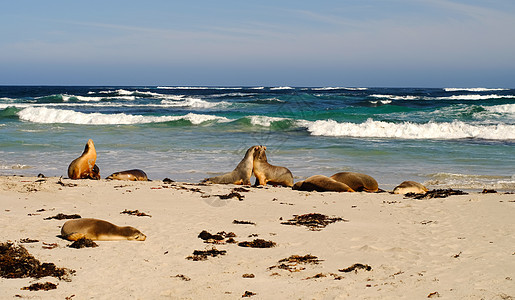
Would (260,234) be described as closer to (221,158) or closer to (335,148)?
(221,158)

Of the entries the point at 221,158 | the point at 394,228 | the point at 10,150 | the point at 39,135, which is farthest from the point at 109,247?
the point at 39,135

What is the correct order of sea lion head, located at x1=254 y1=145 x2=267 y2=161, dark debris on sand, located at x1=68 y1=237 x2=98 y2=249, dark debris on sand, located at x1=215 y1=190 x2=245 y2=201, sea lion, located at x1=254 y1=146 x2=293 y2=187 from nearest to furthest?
dark debris on sand, located at x1=68 y1=237 x2=98 y2=249 → dark debris on sand, located at x1=215 y1=190 x2=245 y2=201 → sea lion, located at x1=254 y1=146 x2=293 y2=187 → sea lion head, located at x1=254 y1=145 x2=267 y2=161

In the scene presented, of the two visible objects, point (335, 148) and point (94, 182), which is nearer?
point (94, 182)

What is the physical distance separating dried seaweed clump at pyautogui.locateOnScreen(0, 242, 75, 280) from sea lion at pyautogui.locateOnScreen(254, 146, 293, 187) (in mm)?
6987

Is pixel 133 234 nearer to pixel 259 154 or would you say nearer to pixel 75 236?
pixel 75 236

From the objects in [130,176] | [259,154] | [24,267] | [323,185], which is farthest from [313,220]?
[130,176]

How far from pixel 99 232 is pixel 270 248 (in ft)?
6.25

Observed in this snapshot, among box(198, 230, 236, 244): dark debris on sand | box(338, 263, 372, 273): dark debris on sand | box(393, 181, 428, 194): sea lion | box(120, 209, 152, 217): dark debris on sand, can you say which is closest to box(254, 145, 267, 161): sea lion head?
box(393, 181, 428, 194): sea lion

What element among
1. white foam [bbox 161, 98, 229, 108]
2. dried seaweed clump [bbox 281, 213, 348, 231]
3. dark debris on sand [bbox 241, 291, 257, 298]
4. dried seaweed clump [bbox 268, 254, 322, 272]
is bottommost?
dried seaweed clump [bbox 281, 213, 348, 231]

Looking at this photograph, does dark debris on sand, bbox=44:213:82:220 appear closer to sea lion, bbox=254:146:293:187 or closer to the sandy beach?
the sandy beach

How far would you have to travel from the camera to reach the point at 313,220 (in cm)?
774

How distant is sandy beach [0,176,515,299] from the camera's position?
467 centimetres

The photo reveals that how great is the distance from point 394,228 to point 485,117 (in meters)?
26.1

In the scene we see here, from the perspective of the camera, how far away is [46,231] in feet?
21.9
